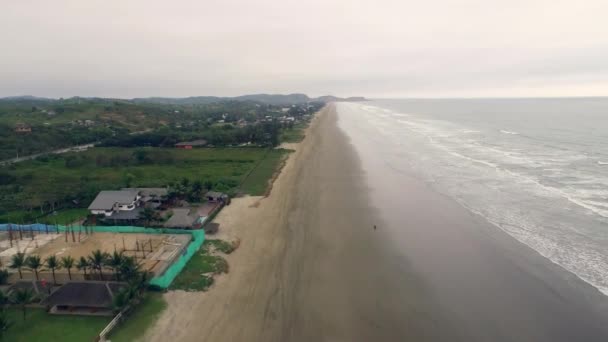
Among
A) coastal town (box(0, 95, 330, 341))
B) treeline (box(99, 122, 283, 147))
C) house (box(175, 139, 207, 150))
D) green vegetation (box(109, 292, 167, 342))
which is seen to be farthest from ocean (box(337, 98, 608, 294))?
house (box(175, 139, 207, 150))

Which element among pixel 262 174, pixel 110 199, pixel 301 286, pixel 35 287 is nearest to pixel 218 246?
pixel 301 286

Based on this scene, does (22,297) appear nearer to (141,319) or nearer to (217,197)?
(141,319)

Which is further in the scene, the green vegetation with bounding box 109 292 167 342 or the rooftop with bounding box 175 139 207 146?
the rooftop with bounding box 175 139 207 146

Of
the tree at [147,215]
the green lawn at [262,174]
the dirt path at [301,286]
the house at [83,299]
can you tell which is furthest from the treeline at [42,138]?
the house at [83,299]

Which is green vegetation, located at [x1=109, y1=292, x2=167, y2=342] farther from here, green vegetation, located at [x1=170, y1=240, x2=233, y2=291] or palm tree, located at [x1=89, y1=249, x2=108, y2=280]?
palm tree, located at [x1=89, y1=249, x2=108, y2=280]

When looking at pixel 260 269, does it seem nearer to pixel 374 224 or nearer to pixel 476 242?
pixel 374 224

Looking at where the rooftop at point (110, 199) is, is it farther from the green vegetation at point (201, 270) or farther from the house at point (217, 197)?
the green vegetation at point (201, 270)
